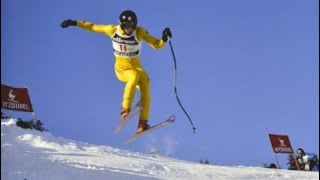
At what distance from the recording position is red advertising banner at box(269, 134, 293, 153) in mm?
20125

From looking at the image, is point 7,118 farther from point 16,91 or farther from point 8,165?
point 8,165

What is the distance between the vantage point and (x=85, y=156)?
1199 cm

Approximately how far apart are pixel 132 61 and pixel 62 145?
447 centimetres

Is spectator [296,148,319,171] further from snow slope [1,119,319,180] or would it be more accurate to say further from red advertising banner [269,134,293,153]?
red advertising banner [269,134,293,153]

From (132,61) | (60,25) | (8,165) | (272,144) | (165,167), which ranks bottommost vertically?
(272,144)

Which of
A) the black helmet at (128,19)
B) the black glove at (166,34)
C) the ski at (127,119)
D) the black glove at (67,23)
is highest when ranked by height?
the black glove at (67,23)

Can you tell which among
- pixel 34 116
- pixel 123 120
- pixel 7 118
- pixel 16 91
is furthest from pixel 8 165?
pixel 16 91

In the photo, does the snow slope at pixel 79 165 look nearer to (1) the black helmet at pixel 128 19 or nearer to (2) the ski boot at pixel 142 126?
(2) the ski boot at pixel 142 126

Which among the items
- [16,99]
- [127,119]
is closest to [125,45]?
[127,119]

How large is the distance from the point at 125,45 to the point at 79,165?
7.34ft

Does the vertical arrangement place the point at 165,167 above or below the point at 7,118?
below

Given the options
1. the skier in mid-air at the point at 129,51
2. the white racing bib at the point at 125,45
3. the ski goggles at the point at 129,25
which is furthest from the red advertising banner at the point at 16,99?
the ski goggles at the point at 129,25

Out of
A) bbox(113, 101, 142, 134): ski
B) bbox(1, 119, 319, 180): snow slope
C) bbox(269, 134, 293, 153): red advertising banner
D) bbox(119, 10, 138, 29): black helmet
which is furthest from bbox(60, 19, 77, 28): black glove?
bbox(269, 134, 293, 153): red advertising banner

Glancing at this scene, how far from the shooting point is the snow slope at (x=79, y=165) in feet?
32.0
